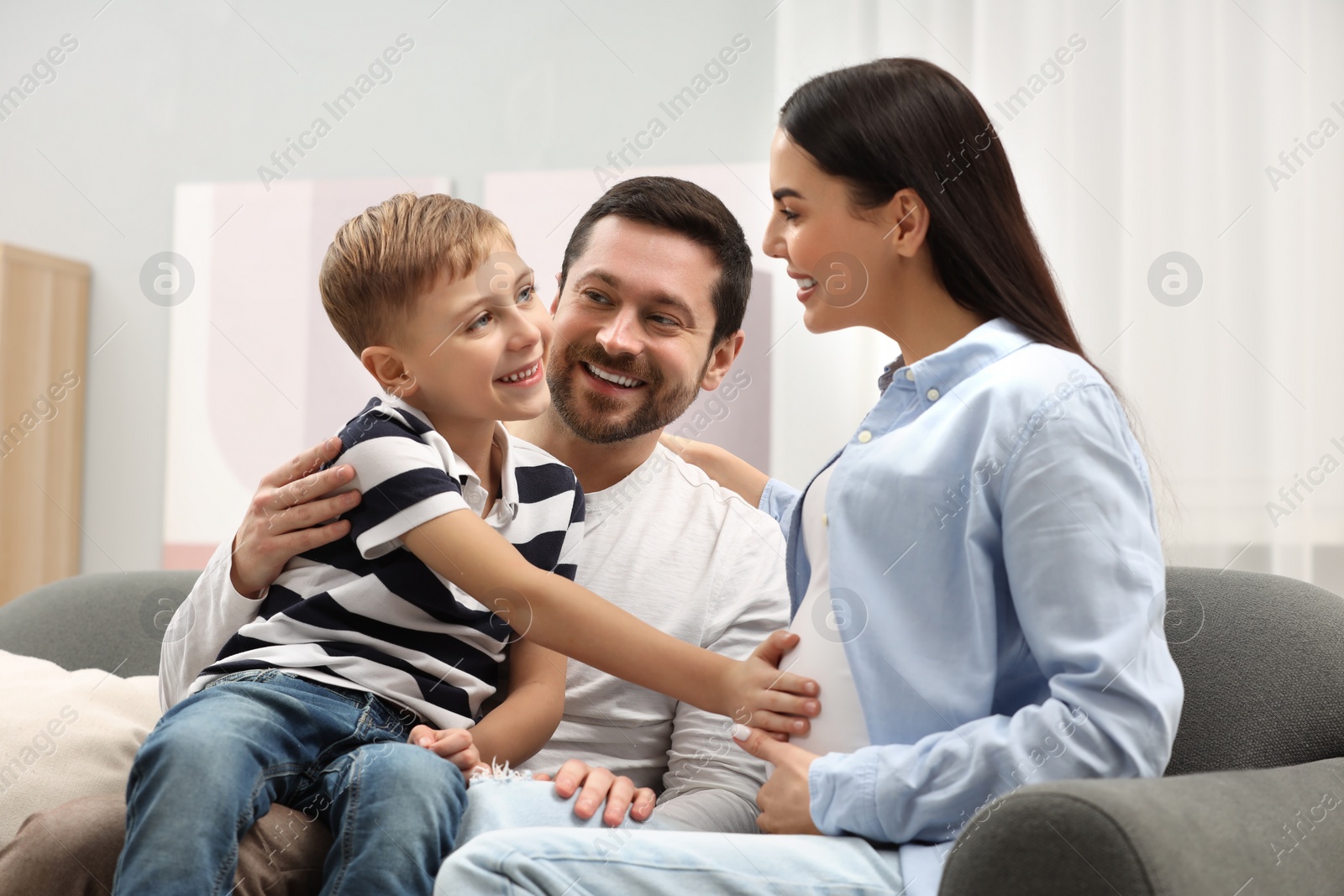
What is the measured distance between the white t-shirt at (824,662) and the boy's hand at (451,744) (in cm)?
31

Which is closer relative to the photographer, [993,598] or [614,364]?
[993,598]

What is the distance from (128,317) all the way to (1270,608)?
295cm

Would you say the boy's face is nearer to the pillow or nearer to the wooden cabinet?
the pillow

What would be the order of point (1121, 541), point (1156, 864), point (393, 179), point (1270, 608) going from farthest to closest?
point (393, 179) < point (1270, 608) < point (1121, 541) < point (1156, 864)

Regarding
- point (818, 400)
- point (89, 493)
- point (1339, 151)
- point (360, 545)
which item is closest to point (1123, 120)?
point (1339, 151)

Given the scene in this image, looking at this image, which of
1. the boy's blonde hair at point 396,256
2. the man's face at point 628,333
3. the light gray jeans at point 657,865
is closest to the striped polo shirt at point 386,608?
the boy's blonde hair at point 396,256

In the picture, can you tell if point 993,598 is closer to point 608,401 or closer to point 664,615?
point 664,615

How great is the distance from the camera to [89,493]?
3.10 m

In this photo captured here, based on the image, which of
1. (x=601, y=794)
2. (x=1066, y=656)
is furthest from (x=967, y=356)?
(x=601, y=794)

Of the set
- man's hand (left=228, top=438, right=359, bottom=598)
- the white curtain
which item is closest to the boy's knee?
man's hand (left=228, top=438, right=359, bottom=598)

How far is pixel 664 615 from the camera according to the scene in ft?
4.72

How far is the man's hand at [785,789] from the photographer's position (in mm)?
983

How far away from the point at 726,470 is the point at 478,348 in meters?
0.67

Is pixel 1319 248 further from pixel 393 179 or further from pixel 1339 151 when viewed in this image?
pixel 393 179
